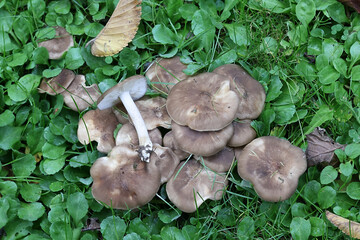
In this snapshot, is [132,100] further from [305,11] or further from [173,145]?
[305,11]

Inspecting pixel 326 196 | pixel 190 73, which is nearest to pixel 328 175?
pixel 326 196

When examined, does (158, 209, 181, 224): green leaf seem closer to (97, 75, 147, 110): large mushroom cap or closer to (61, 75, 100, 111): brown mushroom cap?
(97, 75, 147, 110): large mushroom cap

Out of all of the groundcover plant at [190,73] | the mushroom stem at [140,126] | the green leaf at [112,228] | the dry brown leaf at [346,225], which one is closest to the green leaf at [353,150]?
the groundcover plant at [190,73]

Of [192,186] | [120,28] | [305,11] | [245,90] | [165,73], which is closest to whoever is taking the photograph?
[192,186]

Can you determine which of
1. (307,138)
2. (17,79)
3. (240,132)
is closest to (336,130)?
A: (307,138)

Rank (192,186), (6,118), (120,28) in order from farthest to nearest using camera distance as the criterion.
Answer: (120,28)
(6,118)
(192,186)

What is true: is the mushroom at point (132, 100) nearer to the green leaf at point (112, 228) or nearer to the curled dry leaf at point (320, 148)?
the green leaf at point (112, 228)
